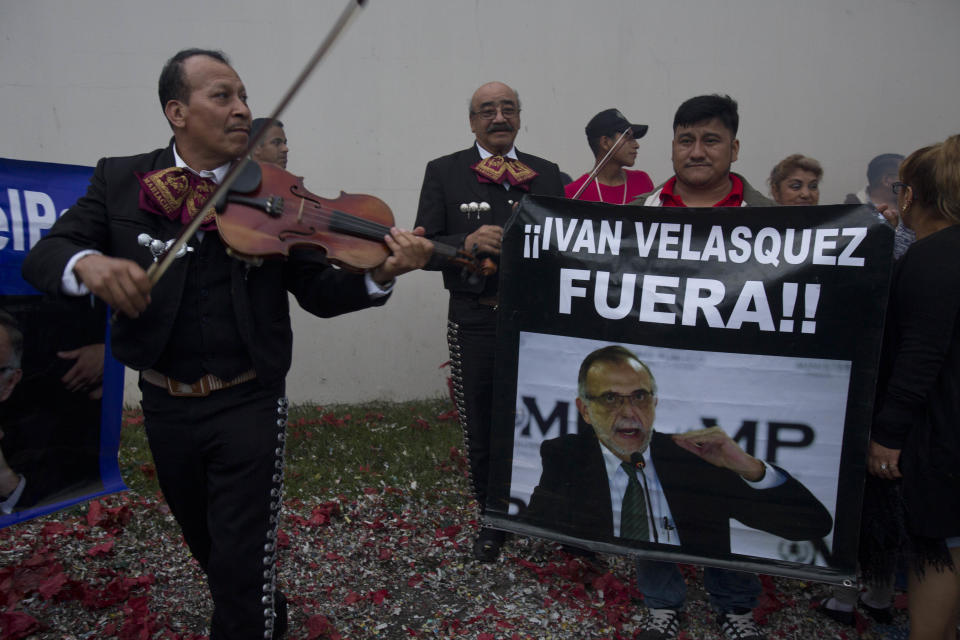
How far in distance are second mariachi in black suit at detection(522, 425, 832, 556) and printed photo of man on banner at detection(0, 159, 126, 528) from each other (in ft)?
6.68

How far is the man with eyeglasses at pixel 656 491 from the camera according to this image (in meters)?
2.73

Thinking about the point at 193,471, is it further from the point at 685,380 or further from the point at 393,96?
the point at 393,96

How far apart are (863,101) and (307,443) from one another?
5.73 m

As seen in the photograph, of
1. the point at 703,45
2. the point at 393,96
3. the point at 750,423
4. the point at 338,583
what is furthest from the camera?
the point at 703,45

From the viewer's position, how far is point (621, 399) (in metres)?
2.86

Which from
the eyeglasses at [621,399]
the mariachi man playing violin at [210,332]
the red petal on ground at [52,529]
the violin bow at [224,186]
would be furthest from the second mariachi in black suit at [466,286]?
the red petal on ground at [52,529]

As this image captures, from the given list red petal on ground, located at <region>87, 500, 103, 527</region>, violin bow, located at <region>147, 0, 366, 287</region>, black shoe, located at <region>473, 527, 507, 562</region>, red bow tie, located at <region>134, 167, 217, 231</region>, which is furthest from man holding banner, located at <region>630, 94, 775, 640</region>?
red petal on ground, located at <region>87, 500, 103, 527</region>

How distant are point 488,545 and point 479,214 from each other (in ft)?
5.57

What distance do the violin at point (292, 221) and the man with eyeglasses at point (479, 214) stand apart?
3.35 feet

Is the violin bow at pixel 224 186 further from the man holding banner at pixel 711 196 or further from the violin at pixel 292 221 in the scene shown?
the man holding banner at pixel 711 196

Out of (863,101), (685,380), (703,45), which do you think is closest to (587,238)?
(685,380)

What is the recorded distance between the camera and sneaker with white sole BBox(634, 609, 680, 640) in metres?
2.92

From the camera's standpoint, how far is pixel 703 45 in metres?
6.21

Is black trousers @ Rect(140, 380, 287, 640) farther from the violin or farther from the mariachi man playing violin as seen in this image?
the violin
